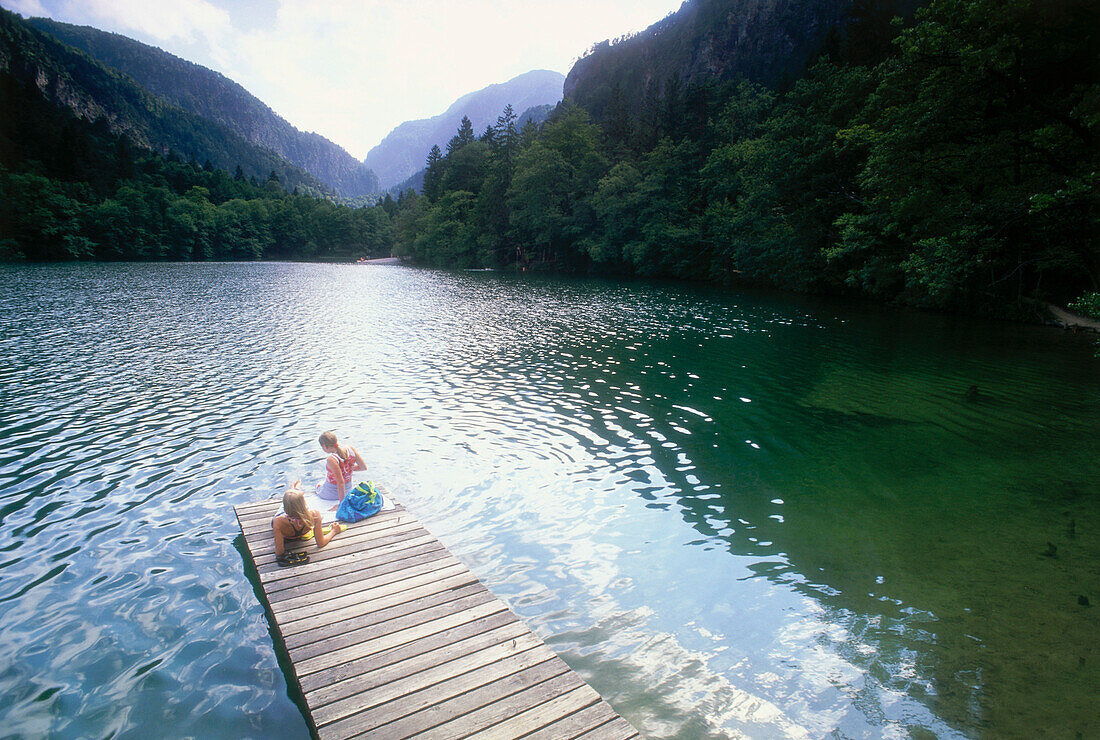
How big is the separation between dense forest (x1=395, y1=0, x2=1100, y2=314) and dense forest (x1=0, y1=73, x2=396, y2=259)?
54.5 m

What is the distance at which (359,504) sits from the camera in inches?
314

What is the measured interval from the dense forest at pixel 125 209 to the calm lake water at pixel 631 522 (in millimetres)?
77025

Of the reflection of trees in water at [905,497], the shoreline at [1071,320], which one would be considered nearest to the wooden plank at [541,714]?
the reflection of trees in water at [905,497]

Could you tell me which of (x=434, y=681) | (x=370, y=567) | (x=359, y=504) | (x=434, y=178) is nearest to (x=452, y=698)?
(x=434, y=681)

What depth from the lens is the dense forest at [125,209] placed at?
76.5 m

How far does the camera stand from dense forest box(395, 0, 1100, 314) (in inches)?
873

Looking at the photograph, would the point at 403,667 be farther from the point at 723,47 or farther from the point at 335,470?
the point at 723,47

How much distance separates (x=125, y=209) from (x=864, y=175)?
10530 centimetres

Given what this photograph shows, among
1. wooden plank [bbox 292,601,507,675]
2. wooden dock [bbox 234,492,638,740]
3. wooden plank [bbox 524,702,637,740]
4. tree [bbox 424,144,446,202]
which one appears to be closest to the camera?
wooden plank [bbox 524,702,637,740]

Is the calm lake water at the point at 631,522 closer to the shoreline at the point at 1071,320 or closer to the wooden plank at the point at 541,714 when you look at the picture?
the wooden plank at the point at 541,714

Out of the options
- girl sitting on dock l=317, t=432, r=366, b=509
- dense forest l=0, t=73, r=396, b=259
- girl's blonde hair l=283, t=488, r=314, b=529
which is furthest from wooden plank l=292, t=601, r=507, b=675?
dense forest l=0, t=73, r=396, b=259

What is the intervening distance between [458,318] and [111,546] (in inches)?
948

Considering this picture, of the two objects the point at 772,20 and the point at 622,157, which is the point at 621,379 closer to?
the point at 622,157

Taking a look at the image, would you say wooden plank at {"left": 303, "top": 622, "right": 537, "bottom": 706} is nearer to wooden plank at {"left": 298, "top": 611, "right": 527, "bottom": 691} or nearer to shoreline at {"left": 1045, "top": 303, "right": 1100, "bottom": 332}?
wooden plank at {"left": 298, "top": 611, "right": 527, "bottom": 691}
